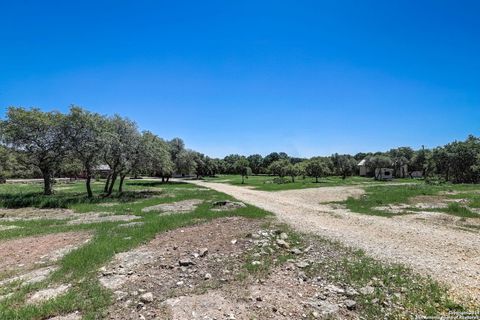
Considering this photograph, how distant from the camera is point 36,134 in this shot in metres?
30.6

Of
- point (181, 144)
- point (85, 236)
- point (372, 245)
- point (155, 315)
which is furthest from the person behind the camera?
point (181, 144)

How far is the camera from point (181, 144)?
247 ft

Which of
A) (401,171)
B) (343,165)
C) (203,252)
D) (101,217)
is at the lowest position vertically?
(101,217)

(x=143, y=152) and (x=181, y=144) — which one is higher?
(x=181, y=144)

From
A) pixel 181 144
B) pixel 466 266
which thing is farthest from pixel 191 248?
pixel 181 144

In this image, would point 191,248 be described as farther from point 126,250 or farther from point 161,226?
point 161,226

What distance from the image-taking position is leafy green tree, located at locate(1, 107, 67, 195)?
98.5ft

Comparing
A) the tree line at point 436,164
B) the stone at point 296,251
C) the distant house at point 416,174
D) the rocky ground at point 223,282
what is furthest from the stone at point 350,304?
the distant house at point 416,174

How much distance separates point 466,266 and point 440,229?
22.6 feet

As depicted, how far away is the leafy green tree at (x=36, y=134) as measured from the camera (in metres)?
30.0

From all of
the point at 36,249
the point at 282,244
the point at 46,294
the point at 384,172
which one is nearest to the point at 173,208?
the point at 36,249

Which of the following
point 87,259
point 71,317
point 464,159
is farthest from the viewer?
point 464,159

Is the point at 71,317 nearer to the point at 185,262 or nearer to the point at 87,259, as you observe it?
the point at 185,262

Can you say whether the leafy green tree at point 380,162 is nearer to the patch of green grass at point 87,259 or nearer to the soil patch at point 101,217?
the patch of green grass at point 87,259
